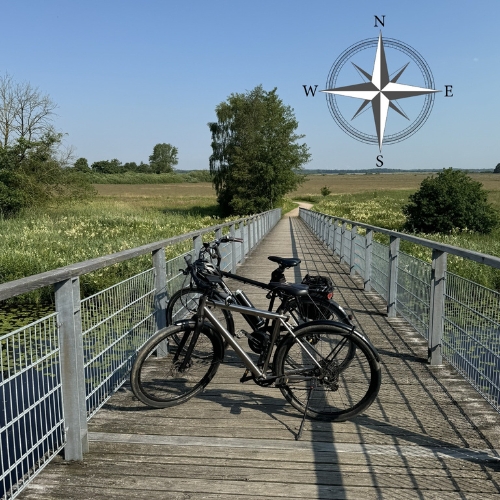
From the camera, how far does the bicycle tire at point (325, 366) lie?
337 centimetres

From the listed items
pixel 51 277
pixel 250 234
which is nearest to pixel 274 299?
pixel 51 277

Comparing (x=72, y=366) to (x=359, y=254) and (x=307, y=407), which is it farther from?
(x=359, y=254)

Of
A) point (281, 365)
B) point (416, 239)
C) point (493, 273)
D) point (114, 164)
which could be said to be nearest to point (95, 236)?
point (493, 273)

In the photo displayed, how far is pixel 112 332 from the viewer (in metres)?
3.62

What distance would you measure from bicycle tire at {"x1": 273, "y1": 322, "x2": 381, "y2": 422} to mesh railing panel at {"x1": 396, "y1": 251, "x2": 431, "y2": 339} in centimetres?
177

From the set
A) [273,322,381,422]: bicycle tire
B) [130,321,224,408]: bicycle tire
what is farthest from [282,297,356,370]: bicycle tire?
[130,321,224,408]: bicycle tire

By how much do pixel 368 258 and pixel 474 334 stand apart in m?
5.13

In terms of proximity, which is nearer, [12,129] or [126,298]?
[126,298]

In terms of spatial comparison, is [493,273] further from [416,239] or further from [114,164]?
[114,164]

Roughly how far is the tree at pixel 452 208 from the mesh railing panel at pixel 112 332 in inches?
929

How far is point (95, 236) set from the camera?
19922mm

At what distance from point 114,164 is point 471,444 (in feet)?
488

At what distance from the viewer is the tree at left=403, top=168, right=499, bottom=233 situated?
25984 millimetres

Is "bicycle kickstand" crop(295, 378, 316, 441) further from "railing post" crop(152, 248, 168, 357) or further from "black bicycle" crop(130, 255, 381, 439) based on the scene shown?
"railing post" crop(152, 248, 168, 357)
